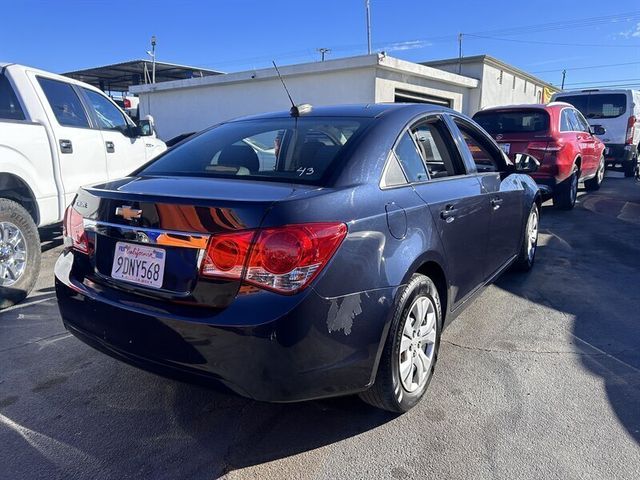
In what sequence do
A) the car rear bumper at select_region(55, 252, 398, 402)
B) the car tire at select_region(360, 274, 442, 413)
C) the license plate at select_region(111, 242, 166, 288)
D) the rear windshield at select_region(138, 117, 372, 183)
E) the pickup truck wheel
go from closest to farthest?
the car rear bumper at select_region(55, 252, 398, 402) < the license plate at select_region(111, 242, 166, 288) < the car tire at select_region(360, 274, 442, 413) < the rear windshield at select_region(138, 117, 372, 183) < the pickup truck wheel

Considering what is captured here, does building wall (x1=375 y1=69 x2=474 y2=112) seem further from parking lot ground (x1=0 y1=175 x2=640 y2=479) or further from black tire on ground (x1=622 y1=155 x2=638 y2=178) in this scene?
parking lot ground (x1=0 y1=175 x2=640 y2=479)

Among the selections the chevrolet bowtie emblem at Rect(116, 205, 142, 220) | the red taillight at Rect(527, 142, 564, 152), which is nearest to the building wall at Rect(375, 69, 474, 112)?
the red taillight at Rect(527, 142, 564, 152)

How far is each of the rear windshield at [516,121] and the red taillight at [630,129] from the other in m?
6.80

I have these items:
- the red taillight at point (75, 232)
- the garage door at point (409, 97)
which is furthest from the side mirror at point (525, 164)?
the garage door at point (409, 97)

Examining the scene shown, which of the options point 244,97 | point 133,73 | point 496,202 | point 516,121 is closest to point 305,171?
point 496,202

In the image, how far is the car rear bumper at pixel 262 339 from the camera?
→ 2010 mm

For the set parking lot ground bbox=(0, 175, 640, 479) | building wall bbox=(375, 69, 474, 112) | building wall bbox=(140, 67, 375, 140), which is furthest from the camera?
building wall bbox=(140, 67, 375, 140)

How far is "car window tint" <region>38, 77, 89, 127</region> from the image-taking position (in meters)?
4.96

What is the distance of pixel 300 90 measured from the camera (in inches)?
629

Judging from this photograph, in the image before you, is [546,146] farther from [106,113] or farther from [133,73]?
[133,73]

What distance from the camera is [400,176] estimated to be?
2717mm

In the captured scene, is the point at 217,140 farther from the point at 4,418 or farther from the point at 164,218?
the point at 4,418

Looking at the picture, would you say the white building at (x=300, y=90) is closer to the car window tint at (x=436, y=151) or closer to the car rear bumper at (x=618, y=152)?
the car rear bumper at (x=618, y=152)

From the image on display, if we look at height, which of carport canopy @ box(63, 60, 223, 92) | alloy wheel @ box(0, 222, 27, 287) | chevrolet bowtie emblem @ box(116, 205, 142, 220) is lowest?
alloy wheel @ box(0, 222, 27, 287)
